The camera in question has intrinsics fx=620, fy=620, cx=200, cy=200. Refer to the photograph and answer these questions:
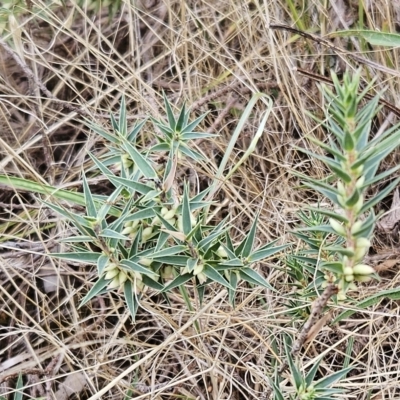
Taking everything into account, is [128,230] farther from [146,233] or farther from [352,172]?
[352,172]

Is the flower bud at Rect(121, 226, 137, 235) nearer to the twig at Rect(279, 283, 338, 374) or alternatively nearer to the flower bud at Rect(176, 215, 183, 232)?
the flower bud at Rect(176, 215, 183, 232)

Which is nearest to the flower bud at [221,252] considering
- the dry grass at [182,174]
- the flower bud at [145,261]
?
the flower bud at [145,261]

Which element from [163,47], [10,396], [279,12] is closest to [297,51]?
[279,12]

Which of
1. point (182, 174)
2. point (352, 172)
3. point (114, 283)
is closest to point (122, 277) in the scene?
point (114, 283)

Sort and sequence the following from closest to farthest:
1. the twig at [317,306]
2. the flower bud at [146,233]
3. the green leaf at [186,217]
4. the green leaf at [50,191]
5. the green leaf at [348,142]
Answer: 1. the green leaf at [348,142]
2. the twig at [317,306]
3. the green leaf at [186,217]
4. the flower bud at [146,233]
5. the green leaf at [50,191]

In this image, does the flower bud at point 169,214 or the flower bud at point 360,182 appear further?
the flower bud at point 169,214

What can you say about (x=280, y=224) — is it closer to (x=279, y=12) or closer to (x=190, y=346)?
(x=190, y=346)

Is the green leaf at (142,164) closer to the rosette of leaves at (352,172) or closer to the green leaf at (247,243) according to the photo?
the green leaf at (247,243)
